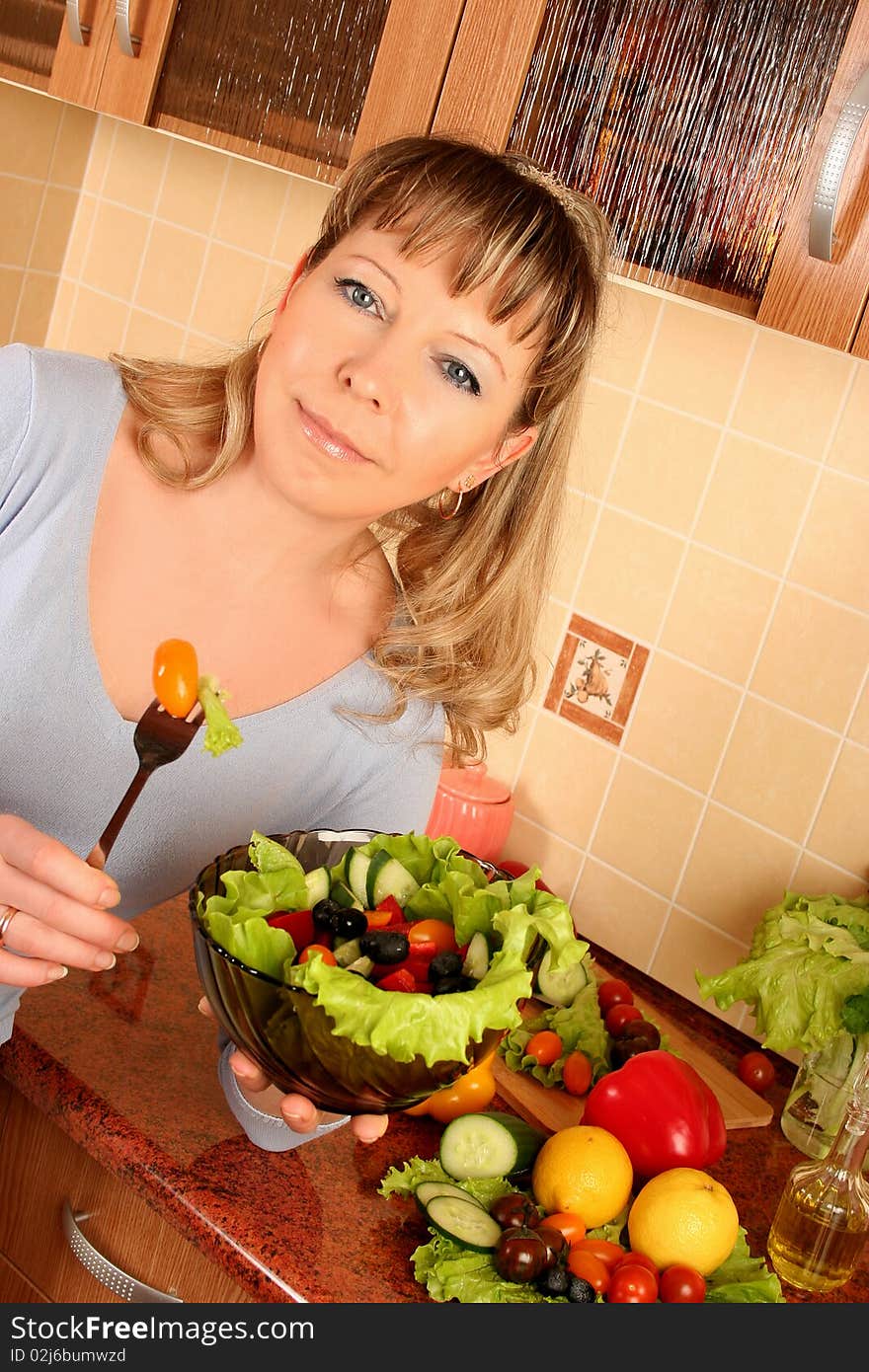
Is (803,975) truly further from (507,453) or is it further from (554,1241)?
(507,453)

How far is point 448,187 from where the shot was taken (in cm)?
110

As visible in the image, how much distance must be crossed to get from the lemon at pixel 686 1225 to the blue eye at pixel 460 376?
692mm

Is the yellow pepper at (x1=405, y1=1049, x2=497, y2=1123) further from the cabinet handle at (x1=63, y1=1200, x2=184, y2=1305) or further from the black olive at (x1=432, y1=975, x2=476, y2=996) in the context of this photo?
the black olive at (x1=432, y1=975, x2=476, y2=996)

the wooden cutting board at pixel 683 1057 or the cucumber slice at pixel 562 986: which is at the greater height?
the cucumber slice at pixel 562 986

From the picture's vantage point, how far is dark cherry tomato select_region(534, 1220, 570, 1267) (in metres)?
1.07

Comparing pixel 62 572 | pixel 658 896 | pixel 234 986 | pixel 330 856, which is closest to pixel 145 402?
pixel 62 572

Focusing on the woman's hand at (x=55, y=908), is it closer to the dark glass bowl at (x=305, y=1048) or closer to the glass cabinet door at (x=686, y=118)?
the dark glass bowl at (x=305, y=1048)

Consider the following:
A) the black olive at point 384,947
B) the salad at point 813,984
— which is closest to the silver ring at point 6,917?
the black olive at point 384,947

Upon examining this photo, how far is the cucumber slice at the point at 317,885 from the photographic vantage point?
3.28 ft

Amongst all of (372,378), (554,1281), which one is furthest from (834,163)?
(554,1281)

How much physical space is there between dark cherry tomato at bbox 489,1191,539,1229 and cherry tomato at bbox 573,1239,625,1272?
47mm

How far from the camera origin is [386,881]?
3.38 feet

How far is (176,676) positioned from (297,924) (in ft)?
0.64

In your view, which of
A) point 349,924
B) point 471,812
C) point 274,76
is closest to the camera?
point 349,924
